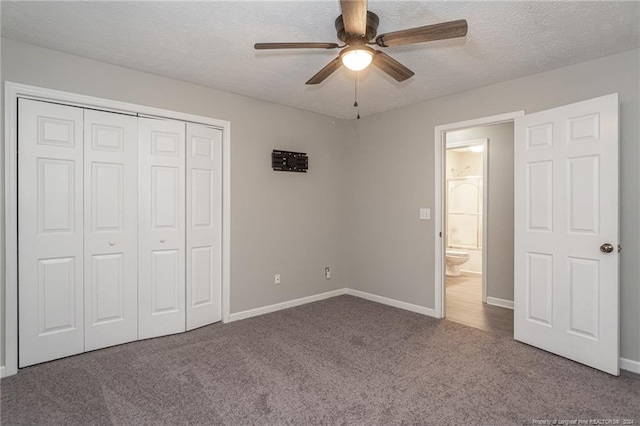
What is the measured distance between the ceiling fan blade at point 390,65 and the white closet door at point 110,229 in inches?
90.5

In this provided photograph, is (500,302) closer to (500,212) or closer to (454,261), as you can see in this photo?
(500,212)

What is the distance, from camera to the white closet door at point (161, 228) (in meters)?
3.26

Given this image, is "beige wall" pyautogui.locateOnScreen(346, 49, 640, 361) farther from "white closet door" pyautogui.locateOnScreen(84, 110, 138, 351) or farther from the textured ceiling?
"white closet door" pyautogui.locateOnScreen(84, 110, 138, 351)

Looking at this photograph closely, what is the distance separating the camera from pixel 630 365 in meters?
2.71

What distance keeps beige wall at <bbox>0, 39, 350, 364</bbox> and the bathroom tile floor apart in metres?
1.60

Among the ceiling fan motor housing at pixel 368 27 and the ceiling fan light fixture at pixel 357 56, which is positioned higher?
the ceiling fan motor housing at pixel 368 27

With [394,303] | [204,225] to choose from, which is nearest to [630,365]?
[394,303]

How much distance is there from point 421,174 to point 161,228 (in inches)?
115

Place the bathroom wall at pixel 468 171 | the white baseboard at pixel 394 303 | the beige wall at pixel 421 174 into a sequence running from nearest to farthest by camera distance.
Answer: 1. the beige wall at pixel 421 174
2. the white baseboard at pixel 394 303
3. the bathroom wall at pixel 468 171

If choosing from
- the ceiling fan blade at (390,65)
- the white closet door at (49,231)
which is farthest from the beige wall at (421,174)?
the white closet door at (49,231)

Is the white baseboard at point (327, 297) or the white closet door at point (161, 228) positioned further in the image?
the white baseboard at point (327, 297)

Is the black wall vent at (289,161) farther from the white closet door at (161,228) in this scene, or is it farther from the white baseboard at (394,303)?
the white baseboard at (394,303)

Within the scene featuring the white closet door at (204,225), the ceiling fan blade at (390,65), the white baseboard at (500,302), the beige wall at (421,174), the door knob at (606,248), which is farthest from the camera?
the white baseboard at (500,302)

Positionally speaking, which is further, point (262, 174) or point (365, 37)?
point (262, 174)
